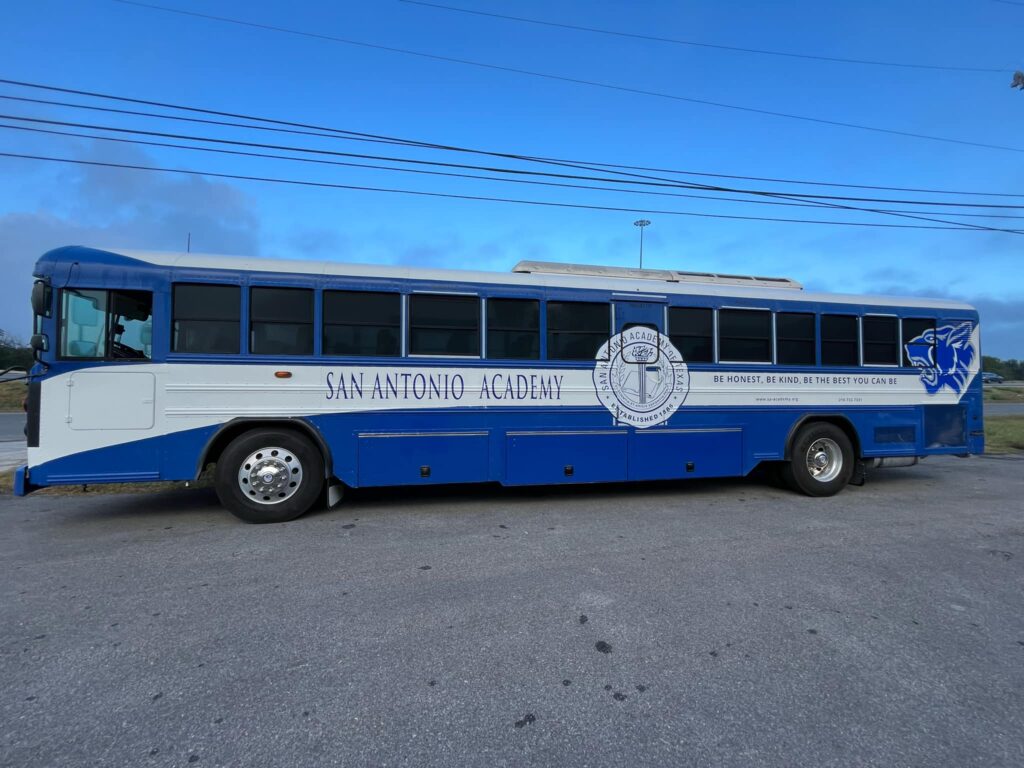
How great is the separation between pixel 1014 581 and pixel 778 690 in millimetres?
3033

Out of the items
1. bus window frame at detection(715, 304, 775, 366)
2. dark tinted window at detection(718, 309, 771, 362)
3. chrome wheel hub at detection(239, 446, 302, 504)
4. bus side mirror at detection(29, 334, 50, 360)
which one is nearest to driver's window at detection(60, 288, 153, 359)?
bus side mirror at detection(29, 334, 50, 360)

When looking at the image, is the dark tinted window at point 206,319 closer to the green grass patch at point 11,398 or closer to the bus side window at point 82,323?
the bus side window at point 82,323

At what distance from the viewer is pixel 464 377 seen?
6.29 m

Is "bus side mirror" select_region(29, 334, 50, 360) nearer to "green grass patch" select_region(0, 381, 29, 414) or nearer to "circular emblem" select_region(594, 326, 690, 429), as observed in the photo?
"circular emblem" select_region(594, 326, 690, 429)

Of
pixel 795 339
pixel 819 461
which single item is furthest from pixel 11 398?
pixel 819 461

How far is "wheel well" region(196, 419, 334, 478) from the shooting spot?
575 centimetres

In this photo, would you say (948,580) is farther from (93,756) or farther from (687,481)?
(93,756)

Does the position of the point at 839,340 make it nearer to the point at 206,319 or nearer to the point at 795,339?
the point at 795,339

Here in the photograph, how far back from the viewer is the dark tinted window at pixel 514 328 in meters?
6.39

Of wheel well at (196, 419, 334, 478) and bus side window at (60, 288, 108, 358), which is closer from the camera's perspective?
bus side window at (60, 288, 108, 358)

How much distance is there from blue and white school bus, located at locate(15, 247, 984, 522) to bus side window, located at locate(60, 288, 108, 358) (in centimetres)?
2

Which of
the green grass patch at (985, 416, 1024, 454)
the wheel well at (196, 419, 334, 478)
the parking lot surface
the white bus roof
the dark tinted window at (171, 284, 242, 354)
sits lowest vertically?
the parking lot surface

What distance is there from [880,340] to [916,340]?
0.62 meters

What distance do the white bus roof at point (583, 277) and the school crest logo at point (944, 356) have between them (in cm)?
42
